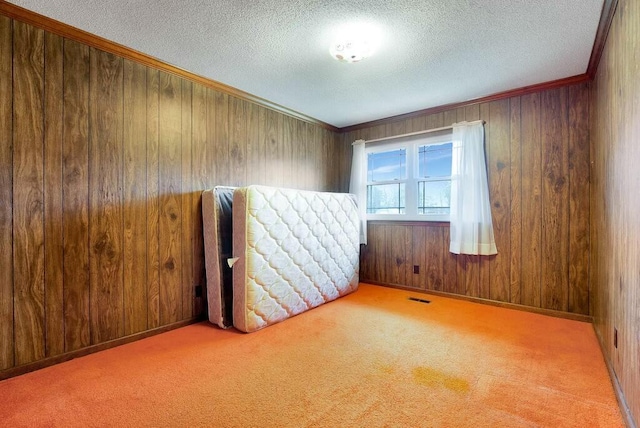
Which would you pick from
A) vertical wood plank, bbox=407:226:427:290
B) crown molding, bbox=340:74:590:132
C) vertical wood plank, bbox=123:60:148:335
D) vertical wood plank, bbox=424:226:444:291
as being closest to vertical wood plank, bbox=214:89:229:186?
vertical wood plank, bbox=123:60:148:335

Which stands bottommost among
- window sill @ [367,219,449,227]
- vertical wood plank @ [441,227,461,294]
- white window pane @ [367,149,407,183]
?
vertical wood plank @ [441,227,461,294]

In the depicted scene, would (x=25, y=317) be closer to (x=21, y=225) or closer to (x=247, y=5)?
(x=21, y=225)

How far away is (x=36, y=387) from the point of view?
5.98 ft

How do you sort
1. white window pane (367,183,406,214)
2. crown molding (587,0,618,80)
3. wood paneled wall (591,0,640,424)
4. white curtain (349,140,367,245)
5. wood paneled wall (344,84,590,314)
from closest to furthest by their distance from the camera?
wood paneled wall (591,0,640,424) → crown molding (587,0,618,80) → wood paneled wall (344,84,590,314) → white window pane (367,183,406,214) → white curtain (349,140,367,245)

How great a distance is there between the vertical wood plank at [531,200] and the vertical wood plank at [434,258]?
2.78 feet

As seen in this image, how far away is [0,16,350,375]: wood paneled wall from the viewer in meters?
1.96

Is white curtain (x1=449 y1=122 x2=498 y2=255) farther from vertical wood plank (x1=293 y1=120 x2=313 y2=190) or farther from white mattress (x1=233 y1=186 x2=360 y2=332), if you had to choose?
vertical wood plank (x1=293 y1=120 x2=313 y2=190)

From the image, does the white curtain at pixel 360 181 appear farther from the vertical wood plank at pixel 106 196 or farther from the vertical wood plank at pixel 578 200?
the vertical wood plank at pixel 106 196

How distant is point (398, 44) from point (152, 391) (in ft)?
9.32

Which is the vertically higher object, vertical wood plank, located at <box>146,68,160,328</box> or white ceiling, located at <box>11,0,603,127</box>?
white ceiling, located at <box>11,0,603,127</box>

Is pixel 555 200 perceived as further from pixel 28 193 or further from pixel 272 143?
pixel 28 193

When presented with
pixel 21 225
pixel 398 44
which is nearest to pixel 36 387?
pixel 21 225

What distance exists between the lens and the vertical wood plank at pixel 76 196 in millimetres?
2158

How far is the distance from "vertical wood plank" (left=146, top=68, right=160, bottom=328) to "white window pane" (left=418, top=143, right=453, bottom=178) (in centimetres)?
305
